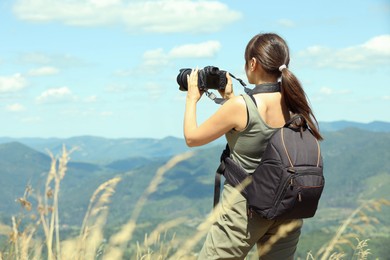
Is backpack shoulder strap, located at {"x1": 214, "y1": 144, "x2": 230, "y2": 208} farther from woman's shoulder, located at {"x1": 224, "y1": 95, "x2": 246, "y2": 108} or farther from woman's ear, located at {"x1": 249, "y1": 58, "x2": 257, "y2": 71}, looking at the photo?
woman's ear, located at {"x1": 249, "y1": 58, "x2": 257, "y2": 71}

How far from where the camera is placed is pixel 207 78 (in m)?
3.29

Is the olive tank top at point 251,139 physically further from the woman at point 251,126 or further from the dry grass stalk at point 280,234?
the dry grass stalk at point 280,234

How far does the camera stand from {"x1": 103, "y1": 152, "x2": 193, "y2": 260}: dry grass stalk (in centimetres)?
232

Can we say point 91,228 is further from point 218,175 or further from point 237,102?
point 237,102

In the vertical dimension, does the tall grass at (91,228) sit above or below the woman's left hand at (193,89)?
below

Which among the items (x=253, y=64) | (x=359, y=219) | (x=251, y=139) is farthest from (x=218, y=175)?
(x=359, y=219)

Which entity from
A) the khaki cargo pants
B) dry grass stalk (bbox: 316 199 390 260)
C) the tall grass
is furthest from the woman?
dry grass stalk (bbox: 316 199 390 260)

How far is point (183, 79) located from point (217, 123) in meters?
0.50

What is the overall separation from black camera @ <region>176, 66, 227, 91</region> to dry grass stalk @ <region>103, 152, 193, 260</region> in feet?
3.11

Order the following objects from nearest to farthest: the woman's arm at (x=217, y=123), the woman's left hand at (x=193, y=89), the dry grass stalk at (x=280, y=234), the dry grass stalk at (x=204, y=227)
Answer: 1. the dry grass stalk at (x=204, y=227)
2. the woman's arm at (x=217, y=123)
3. the dry grass stalk at (x=280, y=234)
4. the woman's left hand at (x=193, y=89)

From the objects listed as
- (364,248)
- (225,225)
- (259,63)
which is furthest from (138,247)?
(364,248)

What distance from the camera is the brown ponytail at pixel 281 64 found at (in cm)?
311

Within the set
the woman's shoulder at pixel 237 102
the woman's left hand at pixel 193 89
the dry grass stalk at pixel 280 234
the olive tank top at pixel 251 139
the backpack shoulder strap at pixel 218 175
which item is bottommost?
the dry grass stalk at pixel 280 234

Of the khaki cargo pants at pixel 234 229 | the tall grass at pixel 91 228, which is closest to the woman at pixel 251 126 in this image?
the khaki cargo pants at pixel 234 229
